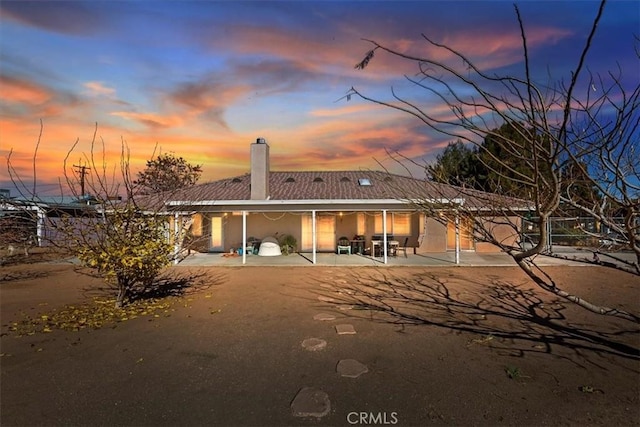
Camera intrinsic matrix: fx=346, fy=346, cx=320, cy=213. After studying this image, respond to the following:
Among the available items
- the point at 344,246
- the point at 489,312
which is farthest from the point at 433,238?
the point at 489,312

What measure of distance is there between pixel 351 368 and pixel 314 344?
101cm

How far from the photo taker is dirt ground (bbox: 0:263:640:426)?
3338 mm

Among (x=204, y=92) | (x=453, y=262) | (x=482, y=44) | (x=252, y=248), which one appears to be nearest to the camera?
(x=482, y=44)

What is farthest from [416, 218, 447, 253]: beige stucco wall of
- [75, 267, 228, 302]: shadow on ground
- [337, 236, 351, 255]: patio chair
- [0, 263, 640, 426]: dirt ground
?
[75, 267, 228, 302]: shadow on ground

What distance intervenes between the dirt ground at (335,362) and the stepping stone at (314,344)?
135 mm

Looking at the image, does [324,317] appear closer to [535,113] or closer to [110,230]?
[110,230]

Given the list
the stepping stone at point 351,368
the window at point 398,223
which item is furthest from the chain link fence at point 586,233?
the window at point 398,223

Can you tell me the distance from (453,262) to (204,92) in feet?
37.1

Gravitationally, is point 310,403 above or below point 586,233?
below

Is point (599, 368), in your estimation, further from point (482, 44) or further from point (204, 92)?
point (204, 92)

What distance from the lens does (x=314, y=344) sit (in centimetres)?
527

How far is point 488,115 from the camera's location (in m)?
2.77

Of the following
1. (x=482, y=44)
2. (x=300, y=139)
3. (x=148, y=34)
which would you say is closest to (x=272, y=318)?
(x=482, y=44)

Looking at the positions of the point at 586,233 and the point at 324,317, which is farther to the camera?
the point at 324,317
